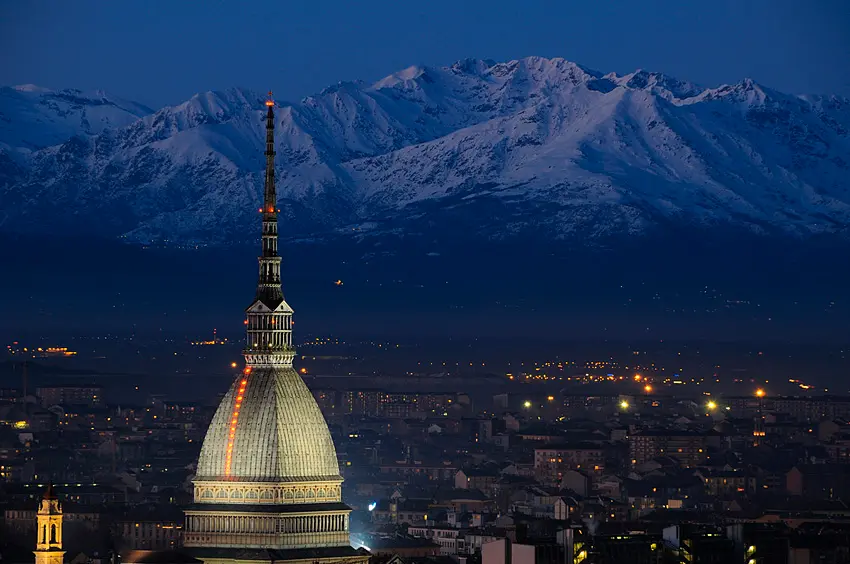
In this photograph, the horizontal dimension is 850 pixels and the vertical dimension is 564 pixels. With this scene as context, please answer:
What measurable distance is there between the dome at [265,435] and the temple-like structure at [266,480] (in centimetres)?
2

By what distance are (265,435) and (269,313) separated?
3.66 m

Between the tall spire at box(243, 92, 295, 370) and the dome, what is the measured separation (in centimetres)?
42

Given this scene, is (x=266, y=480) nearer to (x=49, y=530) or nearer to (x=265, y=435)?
(x=265, y=435)

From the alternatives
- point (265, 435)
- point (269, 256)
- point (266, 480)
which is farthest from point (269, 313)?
point (266, 480)

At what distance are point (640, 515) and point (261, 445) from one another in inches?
3045

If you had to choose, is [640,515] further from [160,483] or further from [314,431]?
[314,431]

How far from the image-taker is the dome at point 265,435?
83.5 m

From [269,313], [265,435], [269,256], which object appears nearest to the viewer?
[265,435]

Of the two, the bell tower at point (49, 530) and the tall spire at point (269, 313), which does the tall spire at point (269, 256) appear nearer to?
the tall spire at point (269, 313)

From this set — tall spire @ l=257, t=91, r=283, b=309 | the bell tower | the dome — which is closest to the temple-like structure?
the dome

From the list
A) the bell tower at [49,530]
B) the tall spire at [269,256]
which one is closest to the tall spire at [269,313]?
the tall spire at [269,256]

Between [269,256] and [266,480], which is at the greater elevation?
[269,256]

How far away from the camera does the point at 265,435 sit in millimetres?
83562

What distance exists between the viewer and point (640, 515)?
159500 mm
